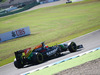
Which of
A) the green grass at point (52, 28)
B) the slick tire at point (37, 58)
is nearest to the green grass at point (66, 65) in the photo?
the slick tire at point (37, 58)

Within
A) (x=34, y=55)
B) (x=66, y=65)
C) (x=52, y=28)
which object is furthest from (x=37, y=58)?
(x=52, y=28)

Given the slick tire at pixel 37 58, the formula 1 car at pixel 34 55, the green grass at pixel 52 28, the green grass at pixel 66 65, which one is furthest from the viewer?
the green grass at pixel 52 28

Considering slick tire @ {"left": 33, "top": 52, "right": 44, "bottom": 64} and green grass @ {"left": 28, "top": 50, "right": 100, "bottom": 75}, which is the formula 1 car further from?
green grass @ {"left": 28, "top": 50, "right": 100, "bottom": 75}

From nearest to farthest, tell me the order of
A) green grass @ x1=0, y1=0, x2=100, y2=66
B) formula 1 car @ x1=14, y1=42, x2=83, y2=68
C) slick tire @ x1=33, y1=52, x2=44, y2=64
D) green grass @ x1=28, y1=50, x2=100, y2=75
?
green grass @ x1=28, y1=50, x2=100, y2=75
slick tire @ x1=33, y1=52, x2=44, y2=64
formula 1 car @ x1=14, y1=42, x2=83, y2=68
green grass @ x1=0, y1=0, x2=100, y2=66

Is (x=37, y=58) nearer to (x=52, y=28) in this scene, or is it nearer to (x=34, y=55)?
(x=34, y=55)

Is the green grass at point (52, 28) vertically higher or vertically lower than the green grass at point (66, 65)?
lower

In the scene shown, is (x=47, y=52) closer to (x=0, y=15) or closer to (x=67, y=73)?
(x=67, y=73)

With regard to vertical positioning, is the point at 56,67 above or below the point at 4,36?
above

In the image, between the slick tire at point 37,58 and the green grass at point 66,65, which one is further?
the slick tire at point 37,58

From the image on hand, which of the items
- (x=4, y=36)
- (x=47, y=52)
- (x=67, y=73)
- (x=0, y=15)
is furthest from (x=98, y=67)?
(x=0, y=15)

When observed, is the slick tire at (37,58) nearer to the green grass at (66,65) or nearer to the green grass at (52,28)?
the green grass at (66,65)

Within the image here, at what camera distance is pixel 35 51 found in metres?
13.0

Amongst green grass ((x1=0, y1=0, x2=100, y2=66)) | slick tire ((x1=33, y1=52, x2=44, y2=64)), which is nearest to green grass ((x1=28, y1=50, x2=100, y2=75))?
slick tire ((x1=33, y1=52, x2=44, y2=64))

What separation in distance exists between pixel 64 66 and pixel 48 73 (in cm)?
111
